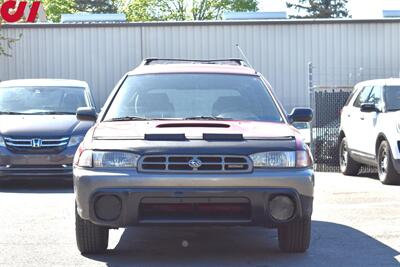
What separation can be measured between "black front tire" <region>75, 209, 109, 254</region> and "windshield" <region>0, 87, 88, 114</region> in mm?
6004

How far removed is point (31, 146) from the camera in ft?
37.1

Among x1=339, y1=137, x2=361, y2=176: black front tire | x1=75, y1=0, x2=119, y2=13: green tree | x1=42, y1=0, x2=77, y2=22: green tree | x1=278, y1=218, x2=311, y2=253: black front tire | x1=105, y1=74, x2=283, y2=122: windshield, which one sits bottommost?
x1=339, y1=137, x2=361, y2=176: black front tire

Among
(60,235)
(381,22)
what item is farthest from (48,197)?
(381,22)

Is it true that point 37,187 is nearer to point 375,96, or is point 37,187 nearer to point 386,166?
point 386,166

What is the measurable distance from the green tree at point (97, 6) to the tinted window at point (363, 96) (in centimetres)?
5864

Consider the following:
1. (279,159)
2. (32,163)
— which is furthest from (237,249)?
(32,163)

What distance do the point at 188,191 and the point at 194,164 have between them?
0.22m

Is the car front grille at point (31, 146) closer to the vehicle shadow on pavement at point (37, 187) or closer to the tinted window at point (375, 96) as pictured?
the vehicle shadow on pavement at point (37, 187)

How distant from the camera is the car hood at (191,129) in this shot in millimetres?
6199

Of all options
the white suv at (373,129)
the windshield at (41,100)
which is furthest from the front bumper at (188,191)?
the windshield at (41,100)

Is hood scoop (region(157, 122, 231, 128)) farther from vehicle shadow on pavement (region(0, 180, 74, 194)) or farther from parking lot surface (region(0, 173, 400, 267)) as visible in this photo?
vehicle shadow on pavement (region(0, 180, 74, 194))

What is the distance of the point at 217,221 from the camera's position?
598 cm

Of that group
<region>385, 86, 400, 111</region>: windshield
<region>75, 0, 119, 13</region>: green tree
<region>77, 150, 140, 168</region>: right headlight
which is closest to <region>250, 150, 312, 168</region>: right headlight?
<region>77, 150, 140, 168</region>: right headlight

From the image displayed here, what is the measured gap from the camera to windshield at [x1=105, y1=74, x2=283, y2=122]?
7031mm
